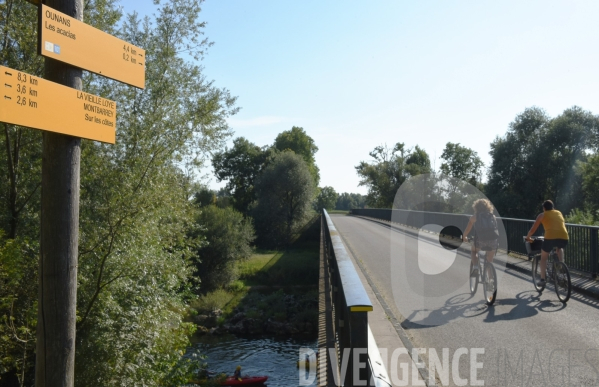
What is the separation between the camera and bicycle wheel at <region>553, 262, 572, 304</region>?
884 cm

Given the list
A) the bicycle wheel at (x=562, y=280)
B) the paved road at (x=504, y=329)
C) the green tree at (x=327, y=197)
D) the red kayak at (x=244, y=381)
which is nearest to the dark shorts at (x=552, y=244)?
the bicycle wheel at (x=562, y=280)

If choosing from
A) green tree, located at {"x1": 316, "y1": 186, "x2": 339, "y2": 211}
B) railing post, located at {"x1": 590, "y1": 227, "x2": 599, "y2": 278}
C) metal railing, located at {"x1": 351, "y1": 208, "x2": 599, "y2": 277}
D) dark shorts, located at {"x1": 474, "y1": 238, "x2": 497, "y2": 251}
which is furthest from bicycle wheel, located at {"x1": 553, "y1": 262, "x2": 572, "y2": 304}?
green tree, located at {"x1": 316, "y1": 186, "x2": 339, "y2": 211}

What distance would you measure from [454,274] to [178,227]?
255 inches

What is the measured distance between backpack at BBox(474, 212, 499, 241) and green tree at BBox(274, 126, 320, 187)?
77676 millimetres

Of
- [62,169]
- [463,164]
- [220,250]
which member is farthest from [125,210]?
[463,164]

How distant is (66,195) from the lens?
371cm

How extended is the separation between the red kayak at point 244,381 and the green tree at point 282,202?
42155 mm

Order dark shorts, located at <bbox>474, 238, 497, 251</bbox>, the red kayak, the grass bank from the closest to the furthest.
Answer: dark shorts, located at <bbox>474, 238, 497, 251</bbox>
the red kayak
the grass bank

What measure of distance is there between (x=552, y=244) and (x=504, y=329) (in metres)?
2.92

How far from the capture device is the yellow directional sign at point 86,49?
351 centimetres

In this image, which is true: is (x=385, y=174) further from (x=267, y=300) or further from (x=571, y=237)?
(x=571, y=237)

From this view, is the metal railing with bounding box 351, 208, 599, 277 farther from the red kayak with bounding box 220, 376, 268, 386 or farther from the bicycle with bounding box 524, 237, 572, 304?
the red kayak with bounding box 220, 376, 268, 386

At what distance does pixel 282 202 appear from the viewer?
66125 mm

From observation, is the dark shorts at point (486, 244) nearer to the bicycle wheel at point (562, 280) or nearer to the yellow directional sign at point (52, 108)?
the bicycle wheel at point (562, 280)
